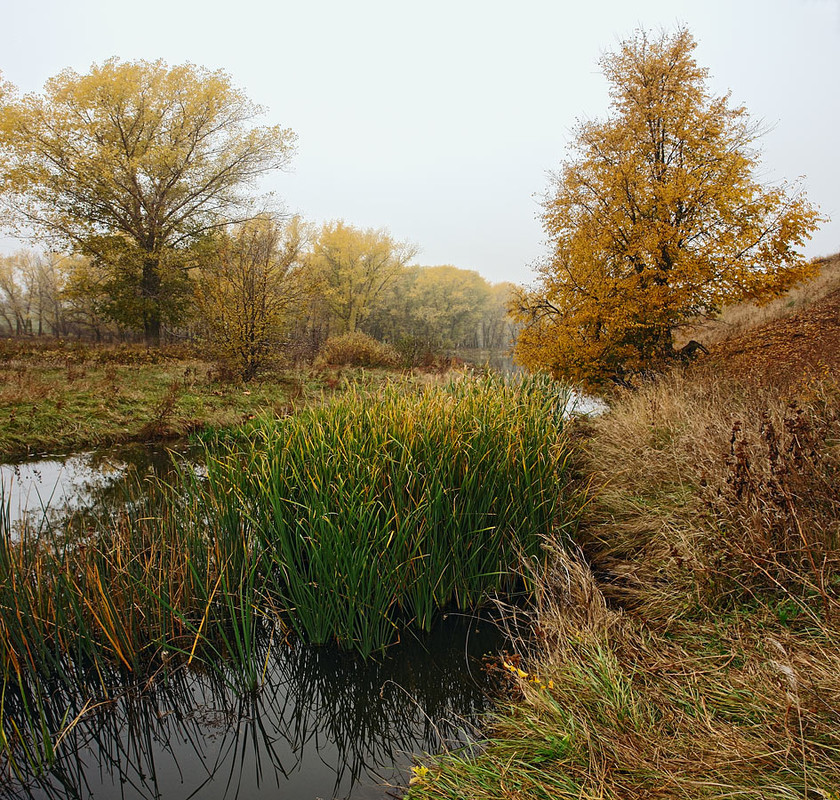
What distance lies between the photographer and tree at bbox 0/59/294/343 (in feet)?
63.8

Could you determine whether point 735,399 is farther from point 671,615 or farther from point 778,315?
point 778,315

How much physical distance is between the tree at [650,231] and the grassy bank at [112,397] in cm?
472

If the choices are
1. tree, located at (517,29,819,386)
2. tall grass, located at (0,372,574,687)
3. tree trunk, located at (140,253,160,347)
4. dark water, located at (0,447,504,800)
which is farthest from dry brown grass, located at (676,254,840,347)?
tree trunk, located at (140,253,160,347)

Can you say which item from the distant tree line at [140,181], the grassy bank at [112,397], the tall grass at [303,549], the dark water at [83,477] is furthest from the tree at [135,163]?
the tall grass at [303,549]

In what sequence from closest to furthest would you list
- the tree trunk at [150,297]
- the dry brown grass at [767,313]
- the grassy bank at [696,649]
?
the grassy bank at [696,649]
the dry brown grass at [767,313]
the tree trunk at [150,297]

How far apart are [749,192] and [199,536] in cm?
1085

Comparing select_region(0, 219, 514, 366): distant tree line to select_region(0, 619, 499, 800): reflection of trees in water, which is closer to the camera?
select_region(0, 619, 499, 800): reflection of trees in water

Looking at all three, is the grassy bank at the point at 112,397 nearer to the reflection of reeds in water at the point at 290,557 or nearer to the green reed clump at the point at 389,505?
the green reed clump at the point at 389,505

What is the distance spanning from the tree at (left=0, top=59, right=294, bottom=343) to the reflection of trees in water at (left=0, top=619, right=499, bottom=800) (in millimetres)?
20016

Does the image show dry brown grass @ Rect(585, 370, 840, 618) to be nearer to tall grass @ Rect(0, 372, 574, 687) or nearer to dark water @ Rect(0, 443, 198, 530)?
tall grass @ Rect(0, 372, 574, 687)

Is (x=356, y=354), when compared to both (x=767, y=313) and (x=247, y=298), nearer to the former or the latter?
(x=247, y=298)

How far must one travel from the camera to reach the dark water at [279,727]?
2.50 metres

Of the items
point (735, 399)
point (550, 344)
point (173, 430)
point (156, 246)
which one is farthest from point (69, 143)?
point (735, 399)

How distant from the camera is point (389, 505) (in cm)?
369
